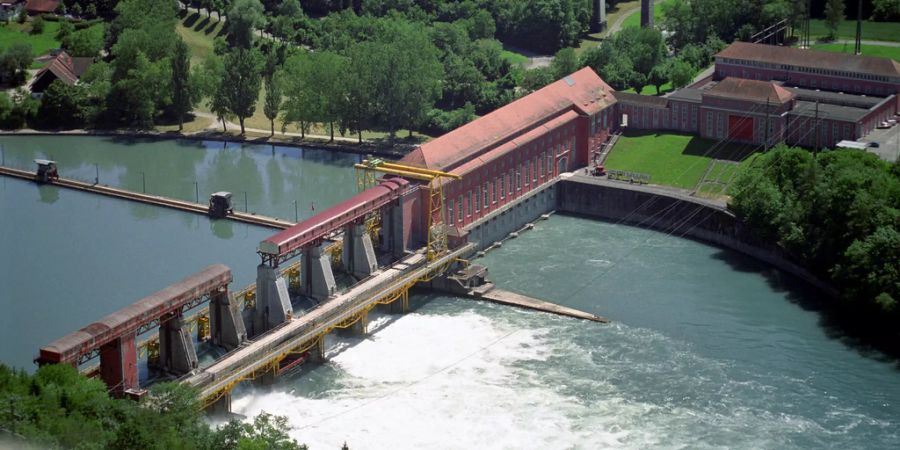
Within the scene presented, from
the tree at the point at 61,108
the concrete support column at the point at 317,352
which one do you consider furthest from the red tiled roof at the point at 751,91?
the tree at the point at 61,108

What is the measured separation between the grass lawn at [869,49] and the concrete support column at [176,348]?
7124 cm

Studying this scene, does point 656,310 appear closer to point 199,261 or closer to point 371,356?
point 371,356

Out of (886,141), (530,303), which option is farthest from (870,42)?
(530,303)

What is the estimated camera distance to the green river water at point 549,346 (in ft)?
233

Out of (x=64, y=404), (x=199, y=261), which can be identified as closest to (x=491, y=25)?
(x=199, y=261)

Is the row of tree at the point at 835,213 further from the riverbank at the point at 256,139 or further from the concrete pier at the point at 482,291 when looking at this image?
the riverbank at the point at 256,139

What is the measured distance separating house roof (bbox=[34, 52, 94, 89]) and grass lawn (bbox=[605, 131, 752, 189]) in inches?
1837

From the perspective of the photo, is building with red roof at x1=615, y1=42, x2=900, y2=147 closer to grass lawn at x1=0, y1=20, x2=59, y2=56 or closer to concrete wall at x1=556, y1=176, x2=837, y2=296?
concrete wall at x1=556, y1=176, x2=837, y2=296

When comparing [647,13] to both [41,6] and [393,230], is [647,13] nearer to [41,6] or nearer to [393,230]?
[41,6]

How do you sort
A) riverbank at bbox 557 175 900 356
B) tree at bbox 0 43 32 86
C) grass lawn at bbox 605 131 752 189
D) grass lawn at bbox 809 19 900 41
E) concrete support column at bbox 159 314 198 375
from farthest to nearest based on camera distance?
grass lawn at bbox 809 19 900 41 < tree at bbox 0 43 32 86 < grass lawn at bbox 605 131 752 189 < riverbank at bbox 557 175 900 356 < concrete support column at bbox 159 314 198 375

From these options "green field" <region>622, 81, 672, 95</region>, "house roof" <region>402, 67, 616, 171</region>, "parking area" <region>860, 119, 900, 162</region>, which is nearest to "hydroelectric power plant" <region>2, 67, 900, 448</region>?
"house roof" <region>402, 67, 616, 171</region>

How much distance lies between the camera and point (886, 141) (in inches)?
4055

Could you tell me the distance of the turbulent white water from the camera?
230ft

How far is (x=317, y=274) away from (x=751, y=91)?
3888 cm
